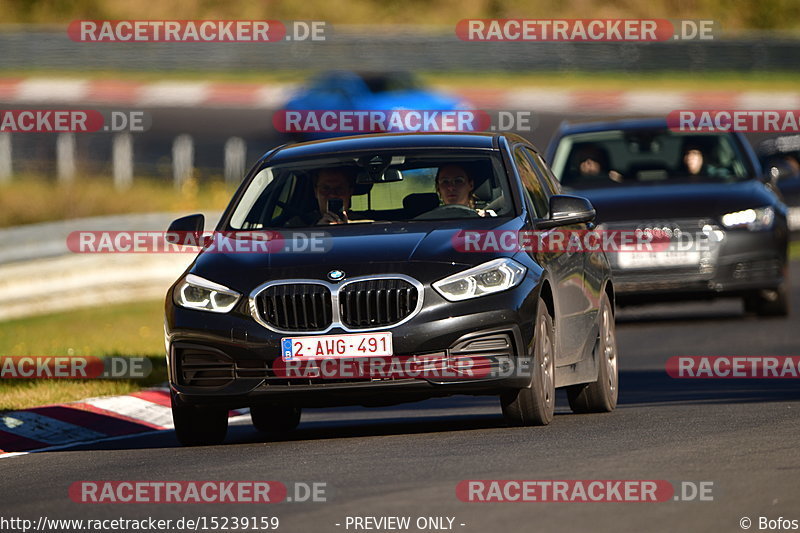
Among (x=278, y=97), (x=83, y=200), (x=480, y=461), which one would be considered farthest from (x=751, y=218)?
(x=278, y=97)

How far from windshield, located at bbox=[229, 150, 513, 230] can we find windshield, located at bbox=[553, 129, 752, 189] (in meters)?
6.87

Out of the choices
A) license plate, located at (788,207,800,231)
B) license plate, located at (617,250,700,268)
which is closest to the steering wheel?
license plate, located at (617,250,700,268)

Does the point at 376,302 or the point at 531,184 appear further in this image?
the point at 531,184

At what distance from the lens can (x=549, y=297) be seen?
10102 millimetres

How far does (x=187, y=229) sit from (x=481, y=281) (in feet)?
6.10

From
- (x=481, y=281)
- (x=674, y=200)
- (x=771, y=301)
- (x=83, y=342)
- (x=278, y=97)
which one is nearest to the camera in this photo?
(x=481, y=281)

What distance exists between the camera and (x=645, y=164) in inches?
709

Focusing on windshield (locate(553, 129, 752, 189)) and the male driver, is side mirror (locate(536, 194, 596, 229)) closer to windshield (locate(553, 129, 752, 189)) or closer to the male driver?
the male driver

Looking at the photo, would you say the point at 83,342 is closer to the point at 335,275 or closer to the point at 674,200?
the point at 674,200

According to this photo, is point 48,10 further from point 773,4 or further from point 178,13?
point 773,4

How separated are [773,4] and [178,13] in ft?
61.5

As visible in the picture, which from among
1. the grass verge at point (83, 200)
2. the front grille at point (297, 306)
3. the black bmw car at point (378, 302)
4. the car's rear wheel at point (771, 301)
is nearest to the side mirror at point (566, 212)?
the black bmw car at point (378, 302)

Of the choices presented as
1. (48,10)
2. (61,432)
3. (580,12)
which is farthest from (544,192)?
(48,10)

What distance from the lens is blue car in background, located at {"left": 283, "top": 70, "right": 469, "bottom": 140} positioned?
3591 centimetres
